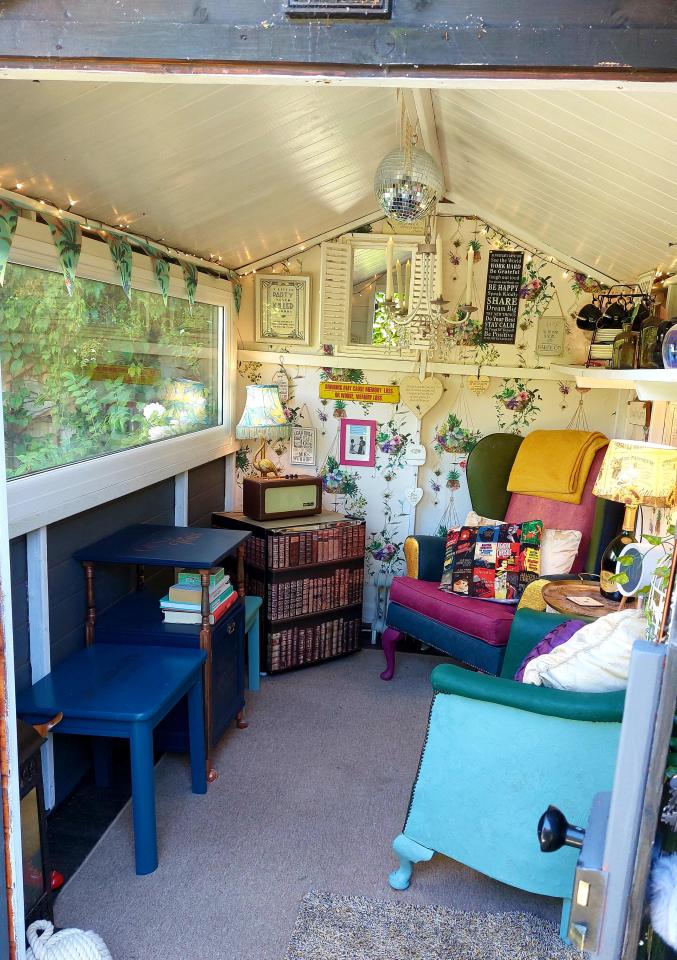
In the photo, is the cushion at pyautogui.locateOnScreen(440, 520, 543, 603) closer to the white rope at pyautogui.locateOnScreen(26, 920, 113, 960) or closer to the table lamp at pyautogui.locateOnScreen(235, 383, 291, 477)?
the table lamp at pyautogui.locateOnScreen(235, 383, 291, 477)

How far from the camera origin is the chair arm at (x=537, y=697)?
1906 millimetres

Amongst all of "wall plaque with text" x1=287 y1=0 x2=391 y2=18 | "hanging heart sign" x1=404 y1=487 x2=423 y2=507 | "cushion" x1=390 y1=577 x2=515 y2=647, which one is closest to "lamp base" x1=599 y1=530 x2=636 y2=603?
"cushion" x1=390 y1=577 x2=515 y2=647

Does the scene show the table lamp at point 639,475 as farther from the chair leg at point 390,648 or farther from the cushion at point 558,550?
the chair leg at point 390,648

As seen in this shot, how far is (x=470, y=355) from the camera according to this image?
432cm

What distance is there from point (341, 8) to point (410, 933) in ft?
7.48

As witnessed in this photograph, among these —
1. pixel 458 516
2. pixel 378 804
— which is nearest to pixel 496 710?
pixel 378 804

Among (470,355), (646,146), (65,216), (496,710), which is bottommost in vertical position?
(496,710)

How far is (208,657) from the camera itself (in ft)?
Result: 9.20

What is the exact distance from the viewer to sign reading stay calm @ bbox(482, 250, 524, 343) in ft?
13.8

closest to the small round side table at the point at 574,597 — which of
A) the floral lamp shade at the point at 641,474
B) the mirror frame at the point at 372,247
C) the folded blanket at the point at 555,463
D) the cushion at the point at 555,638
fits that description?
the cushion at the point at 555,638

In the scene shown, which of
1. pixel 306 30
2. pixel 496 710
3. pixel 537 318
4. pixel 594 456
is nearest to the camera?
pixel 306 30

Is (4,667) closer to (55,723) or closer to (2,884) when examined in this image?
(2,884)

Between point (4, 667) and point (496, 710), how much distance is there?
A: 1273mm

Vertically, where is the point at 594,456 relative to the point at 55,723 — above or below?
above
